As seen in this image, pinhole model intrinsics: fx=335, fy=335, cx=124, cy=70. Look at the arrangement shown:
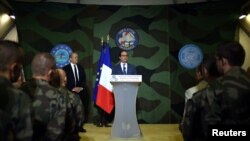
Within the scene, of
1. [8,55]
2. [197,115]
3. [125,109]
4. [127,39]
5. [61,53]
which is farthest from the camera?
[127,39]

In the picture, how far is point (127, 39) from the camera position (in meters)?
7.74

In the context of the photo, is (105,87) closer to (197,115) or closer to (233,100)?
(197,115)

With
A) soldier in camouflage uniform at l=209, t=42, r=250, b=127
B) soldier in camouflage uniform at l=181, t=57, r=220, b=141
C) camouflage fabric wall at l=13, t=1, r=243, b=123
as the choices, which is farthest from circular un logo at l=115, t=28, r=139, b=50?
soldier in camouflage uniform at l=209, t=42, r=250, b=127

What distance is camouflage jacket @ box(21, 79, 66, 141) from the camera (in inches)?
91.7

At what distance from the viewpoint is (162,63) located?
768cm

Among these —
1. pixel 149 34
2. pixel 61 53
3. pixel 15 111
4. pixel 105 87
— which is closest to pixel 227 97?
pixel 15 111

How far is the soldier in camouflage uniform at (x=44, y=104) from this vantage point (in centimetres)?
233

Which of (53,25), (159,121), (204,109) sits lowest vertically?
(159,121)

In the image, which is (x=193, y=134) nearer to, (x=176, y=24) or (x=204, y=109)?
(x=204, y=109)

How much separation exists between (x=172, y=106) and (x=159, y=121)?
1.48 feet

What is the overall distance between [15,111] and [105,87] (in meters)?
4.63

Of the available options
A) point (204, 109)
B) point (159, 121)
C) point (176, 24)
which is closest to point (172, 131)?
point (159, 121)

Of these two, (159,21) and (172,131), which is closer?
(172,131)

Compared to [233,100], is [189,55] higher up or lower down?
higher up
